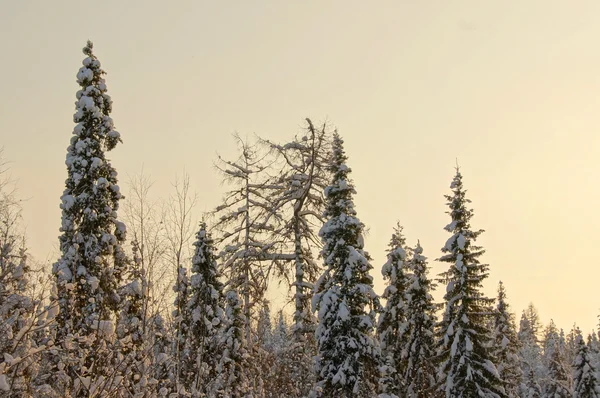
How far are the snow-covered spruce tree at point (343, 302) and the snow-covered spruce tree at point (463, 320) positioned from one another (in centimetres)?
661

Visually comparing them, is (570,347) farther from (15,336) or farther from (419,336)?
(15,336)

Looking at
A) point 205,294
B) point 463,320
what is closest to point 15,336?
point 205,294

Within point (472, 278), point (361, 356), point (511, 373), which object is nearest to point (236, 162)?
point (361, 356)

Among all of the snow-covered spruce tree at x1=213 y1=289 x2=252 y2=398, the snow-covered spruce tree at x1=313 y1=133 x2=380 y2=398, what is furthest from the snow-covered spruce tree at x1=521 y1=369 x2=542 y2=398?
the snow-covered spruce tree at x1=313 y1=133 x2=380 y2=398

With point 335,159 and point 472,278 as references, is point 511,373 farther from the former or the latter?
point 335,159

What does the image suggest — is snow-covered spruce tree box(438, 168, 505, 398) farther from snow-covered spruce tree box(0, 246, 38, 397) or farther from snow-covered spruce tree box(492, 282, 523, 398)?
snow-covered spruce tree box(0, 246, 38, 397)

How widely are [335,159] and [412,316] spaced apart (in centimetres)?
1099

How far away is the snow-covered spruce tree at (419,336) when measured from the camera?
97.0 ft

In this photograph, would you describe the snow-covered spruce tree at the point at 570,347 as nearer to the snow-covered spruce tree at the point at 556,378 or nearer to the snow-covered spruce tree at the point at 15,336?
the snow-covered spruce tree at the point at 556,378

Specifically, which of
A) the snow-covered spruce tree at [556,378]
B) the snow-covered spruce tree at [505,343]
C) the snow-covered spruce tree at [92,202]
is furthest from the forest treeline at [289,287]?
the snow-covered spruce tree at [556,378]

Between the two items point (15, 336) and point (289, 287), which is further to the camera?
point (289, 287)

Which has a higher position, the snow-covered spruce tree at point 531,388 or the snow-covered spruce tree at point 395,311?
the snow-covered spruce tree at point 395,311

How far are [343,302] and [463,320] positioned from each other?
26.3 feet

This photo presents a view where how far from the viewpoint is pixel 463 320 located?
1074 inches
